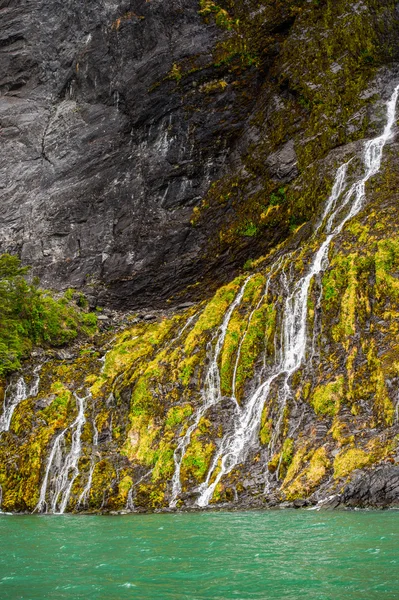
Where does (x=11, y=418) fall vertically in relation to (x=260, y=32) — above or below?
below

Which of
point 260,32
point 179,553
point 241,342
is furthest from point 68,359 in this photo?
point 260,32

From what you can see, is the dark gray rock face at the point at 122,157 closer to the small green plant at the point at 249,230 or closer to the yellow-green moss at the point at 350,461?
the small green plant at the point at 249,230

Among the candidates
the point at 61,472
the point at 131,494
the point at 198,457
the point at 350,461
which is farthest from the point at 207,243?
the point at 350,461

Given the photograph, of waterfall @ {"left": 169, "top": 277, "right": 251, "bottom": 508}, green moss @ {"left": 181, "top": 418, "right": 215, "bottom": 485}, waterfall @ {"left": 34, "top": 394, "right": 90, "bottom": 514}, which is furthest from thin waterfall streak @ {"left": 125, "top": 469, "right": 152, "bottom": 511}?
waterfall @ {"left": 34, "top": 394, "right": 90, "bottom": 514}

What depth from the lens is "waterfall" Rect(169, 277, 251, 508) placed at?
19328 millimetres

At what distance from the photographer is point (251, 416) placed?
19953mm

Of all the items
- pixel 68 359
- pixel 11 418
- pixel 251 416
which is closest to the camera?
pixel 251 416

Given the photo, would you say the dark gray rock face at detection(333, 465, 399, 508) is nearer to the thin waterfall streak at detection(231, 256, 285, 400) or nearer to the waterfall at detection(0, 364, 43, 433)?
the thin waterfall streak at detection(231, 256, 285, 400)

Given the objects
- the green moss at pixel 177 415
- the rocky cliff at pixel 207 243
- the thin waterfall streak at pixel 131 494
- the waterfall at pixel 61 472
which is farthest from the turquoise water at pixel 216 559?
the green moss at pixel 177 415

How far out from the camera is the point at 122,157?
3859 centimetres

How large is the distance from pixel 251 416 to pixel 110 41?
101ft

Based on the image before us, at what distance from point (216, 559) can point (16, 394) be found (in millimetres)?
17851

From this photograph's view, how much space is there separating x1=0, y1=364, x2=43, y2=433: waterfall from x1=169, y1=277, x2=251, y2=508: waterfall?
27.1ft

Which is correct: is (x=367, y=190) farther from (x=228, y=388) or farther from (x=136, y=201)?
(x=136, y=201)
